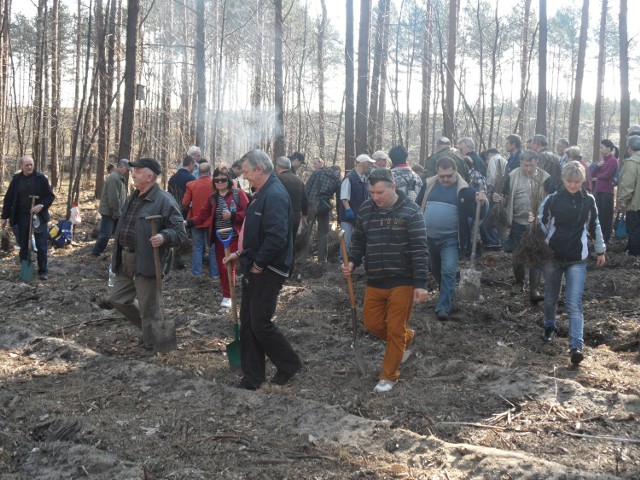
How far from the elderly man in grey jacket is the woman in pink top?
8712 mm

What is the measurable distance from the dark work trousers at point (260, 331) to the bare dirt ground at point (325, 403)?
249 mm

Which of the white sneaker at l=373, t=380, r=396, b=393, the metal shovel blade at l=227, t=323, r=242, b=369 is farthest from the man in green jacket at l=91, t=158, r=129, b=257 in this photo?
the white sneaker at l=373, t=380, r=396, b=393

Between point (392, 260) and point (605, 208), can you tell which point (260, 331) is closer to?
point (392, 260)

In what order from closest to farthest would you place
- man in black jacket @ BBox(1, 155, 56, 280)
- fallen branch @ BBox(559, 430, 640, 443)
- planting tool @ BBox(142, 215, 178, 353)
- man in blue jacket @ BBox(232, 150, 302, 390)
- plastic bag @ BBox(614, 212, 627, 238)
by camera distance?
fallen branch @ BBox(559, 430, 640, 443)
man in blue jacket @ BBox(232, 150, 302, 390)
planting tool @ BBox(142, 215, 178, 353)
man in black jacket @ BBox(1, 155, 56, 280)
plastic bag @ BBox(614, 212, 627, 238)

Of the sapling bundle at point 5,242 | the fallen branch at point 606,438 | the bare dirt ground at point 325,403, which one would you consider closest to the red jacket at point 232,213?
the bare dirt ground at point 325,403

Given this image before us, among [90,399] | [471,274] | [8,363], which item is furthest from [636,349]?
[8,363]

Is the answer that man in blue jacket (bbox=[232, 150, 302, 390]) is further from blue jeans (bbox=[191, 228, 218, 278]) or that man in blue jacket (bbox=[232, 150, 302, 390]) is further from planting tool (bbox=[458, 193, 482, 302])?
blue jeans (bbox=[191, 228, 218, 278])

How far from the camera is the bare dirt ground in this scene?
14.8ft

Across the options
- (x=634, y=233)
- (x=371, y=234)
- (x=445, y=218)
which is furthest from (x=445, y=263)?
(x=634, y=233)

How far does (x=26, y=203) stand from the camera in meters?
10.7

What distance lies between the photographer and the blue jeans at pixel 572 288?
665 cm

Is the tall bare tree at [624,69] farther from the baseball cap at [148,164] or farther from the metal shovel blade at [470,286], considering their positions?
the baseball cap at [148,164]

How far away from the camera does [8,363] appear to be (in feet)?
22.6

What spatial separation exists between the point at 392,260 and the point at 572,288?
219 cm
